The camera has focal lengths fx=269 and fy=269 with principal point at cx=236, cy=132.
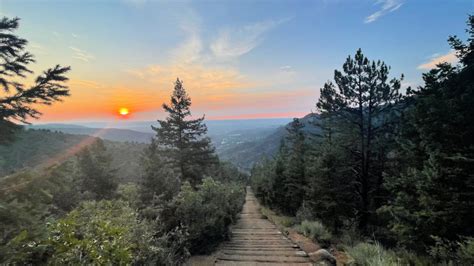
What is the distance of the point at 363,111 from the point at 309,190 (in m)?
5.62

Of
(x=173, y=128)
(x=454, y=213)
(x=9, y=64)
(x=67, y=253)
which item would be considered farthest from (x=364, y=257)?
(x=173, y=128)

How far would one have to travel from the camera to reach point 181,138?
23141 mm

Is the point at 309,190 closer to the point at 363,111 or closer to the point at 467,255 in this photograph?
the point at 363,111

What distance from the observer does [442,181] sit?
8.16 metres

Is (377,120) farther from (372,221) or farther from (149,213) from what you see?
(149,213)

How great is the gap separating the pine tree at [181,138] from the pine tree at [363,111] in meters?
11.4

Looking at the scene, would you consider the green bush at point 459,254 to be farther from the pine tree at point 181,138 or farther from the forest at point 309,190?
the pine tree at point 181,138

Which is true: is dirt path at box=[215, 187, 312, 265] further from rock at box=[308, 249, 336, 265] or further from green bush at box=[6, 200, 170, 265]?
green bush at box=[6, 200, 170, 265]

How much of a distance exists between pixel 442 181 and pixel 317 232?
188 inches

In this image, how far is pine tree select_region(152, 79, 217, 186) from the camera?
22.7m

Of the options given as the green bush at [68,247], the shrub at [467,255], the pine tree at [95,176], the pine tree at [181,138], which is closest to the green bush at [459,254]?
the shrub at [467,255]

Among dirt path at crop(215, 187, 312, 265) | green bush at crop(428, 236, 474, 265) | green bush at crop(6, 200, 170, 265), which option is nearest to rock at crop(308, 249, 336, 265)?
dirt path at crop(215, 187, 312, 265)

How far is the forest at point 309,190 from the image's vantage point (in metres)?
3.60

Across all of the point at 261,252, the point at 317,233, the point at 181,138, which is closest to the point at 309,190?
the point at 317,233
